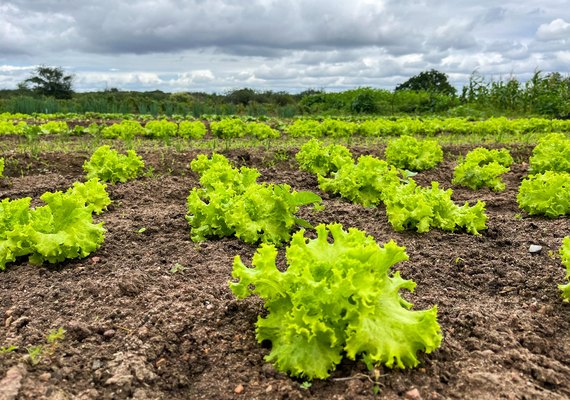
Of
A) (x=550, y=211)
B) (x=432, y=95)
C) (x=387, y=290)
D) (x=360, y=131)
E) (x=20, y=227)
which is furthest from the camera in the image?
(x=432, y=95)

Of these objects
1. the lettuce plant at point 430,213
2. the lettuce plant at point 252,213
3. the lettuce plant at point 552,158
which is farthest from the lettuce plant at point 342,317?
the lettuce plant at point 552,158

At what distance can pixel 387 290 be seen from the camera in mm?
3277

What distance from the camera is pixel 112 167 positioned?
8562 millimetres

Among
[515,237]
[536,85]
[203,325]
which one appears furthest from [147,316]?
[536,85]

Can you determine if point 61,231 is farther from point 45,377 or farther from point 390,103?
point 390,103

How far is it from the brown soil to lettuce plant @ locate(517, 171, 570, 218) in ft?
0.73

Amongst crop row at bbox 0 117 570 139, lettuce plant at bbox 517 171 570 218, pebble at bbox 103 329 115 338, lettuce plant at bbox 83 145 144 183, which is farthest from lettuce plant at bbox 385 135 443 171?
pebble at bbox 103 329 115 338

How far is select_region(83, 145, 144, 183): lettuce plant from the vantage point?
8.52m

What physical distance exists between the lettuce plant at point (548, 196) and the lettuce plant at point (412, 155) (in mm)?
3347

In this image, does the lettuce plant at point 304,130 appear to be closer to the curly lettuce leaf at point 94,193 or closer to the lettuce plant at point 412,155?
the lettuce plant at point 412,155

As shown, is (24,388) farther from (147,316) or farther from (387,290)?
(387,290)

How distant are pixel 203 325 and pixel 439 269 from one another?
2.22 meters

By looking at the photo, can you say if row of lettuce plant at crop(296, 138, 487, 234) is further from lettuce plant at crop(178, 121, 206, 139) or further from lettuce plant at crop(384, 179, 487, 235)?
lettuce plant at crop(178, 121, 206, 139)

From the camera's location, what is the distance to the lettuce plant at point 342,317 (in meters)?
3.01
